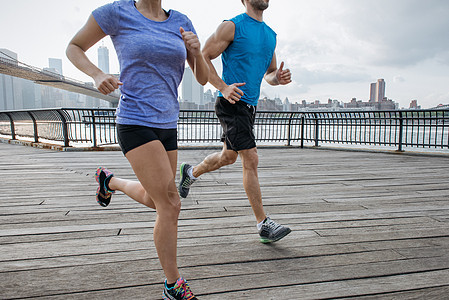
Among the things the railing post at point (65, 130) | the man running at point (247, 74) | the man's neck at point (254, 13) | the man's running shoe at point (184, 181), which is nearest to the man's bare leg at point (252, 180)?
the man running at point (247, 74)

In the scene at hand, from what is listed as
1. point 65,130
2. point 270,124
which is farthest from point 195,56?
point 270,124

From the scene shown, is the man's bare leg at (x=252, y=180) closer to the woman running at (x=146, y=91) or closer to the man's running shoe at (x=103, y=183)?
the woman running at (x=146, y=91)

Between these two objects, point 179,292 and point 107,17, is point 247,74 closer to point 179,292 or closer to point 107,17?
point 107,17

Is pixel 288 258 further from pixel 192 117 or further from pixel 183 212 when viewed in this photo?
pixel 192 117

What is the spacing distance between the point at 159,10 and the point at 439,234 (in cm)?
263

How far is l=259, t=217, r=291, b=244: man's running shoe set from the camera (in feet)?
7.07

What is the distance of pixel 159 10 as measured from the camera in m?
1.55

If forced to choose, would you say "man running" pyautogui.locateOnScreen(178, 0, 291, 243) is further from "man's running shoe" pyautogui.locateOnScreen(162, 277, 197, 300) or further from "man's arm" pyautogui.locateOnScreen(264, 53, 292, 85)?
"man's running shoe" pyautogui.locateOnScreen(162, 277, 197, 300)

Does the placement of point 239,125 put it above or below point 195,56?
below

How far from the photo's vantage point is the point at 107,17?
55.4 inches

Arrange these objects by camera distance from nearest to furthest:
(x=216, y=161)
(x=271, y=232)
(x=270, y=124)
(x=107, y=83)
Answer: (x=107, y=83), (x=271, y=232), (x=216, y=161), (x=270, y=124)

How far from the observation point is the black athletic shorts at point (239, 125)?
2.23m

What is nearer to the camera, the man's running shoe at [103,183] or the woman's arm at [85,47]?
the woman's arm at [85,47]

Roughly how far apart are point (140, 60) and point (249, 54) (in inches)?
40.4
